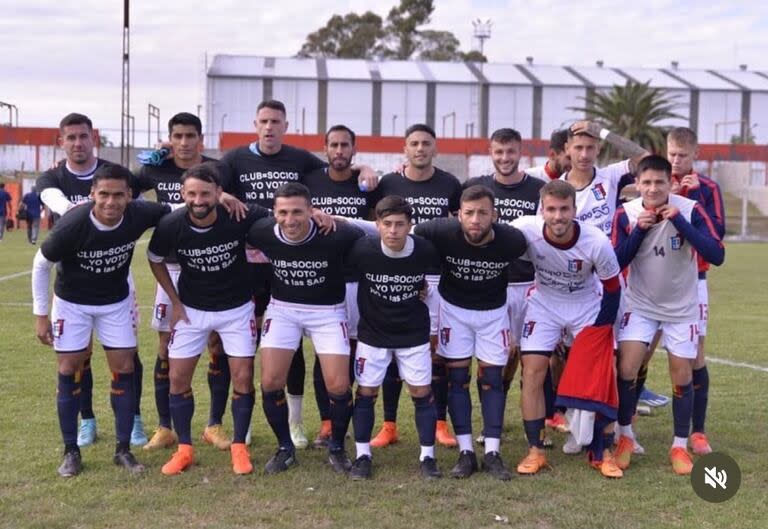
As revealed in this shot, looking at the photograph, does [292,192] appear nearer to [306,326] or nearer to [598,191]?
[306,326]

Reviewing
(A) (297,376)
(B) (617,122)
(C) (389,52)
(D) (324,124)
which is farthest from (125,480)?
(C) (389,52)

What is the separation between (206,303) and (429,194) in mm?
1654

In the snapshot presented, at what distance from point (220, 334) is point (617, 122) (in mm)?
42475

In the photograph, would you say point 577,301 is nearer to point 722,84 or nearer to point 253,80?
point 253,80

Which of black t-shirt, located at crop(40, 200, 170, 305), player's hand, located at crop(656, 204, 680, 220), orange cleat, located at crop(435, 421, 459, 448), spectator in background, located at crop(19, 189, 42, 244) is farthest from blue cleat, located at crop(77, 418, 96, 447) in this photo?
spectator in background, located at crop(19, 189, 42, 244)

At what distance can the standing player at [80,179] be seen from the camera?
19.2ft

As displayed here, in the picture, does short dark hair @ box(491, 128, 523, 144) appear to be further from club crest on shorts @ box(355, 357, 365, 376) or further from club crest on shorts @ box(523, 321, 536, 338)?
club crest on shorts @ box(355, 357, 365, 376)

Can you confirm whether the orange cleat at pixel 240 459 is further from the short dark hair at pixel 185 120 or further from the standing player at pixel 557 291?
the short dark hair at pixel 185 120

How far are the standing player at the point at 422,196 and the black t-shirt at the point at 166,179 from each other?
1376mm

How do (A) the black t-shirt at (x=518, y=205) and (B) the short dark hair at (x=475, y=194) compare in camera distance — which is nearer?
(B) the short dark hair at (x=475, y=194)

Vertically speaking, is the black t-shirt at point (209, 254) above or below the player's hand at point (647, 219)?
below

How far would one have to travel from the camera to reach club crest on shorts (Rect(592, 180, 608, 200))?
242 inches

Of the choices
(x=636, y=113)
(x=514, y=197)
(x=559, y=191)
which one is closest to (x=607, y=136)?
(x=514, y=197)

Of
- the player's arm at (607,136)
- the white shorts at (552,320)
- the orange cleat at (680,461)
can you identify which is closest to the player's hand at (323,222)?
the white shorts at (552,320)
